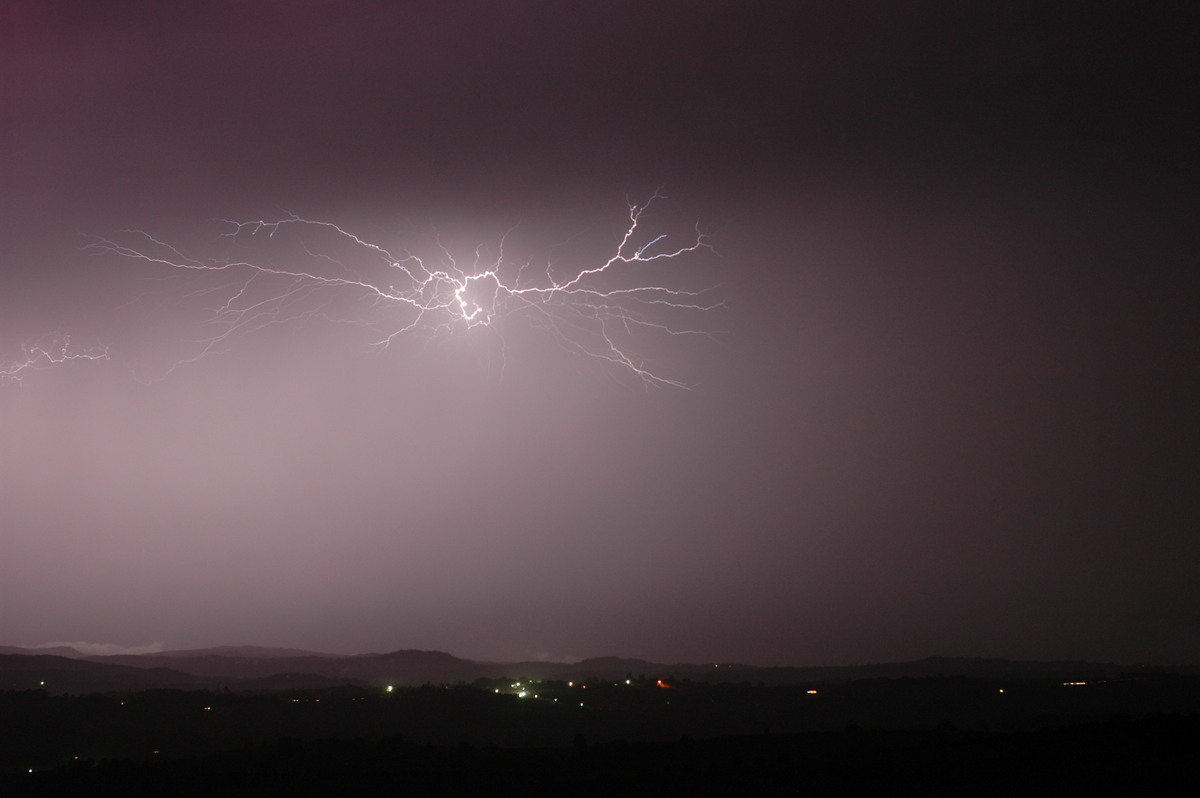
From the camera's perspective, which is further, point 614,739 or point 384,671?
point 384,671


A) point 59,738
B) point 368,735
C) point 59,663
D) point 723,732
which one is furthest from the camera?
point 59,663

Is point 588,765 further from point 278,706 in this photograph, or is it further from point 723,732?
point 278,706

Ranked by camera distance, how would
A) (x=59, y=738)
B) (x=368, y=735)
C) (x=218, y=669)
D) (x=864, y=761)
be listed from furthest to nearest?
1. (x=218, y=669)
2. (x=368, y=735)
3. (x=59, y=738)
4. (x=864, y=761)

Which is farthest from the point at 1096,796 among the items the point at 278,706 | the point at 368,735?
the point at 278,706

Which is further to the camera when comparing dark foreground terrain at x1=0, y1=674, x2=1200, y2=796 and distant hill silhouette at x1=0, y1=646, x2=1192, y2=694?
distant hill silhouette at x1=0, y1=646, x2=1192, y2=694

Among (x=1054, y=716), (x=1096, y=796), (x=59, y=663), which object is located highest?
(x=59, y=663)

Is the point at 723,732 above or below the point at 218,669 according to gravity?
below

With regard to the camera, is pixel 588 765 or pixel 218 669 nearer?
pixel 588 765

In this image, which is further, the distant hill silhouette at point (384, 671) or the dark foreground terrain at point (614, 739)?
the distant hill silhouette at point (384, 671)
